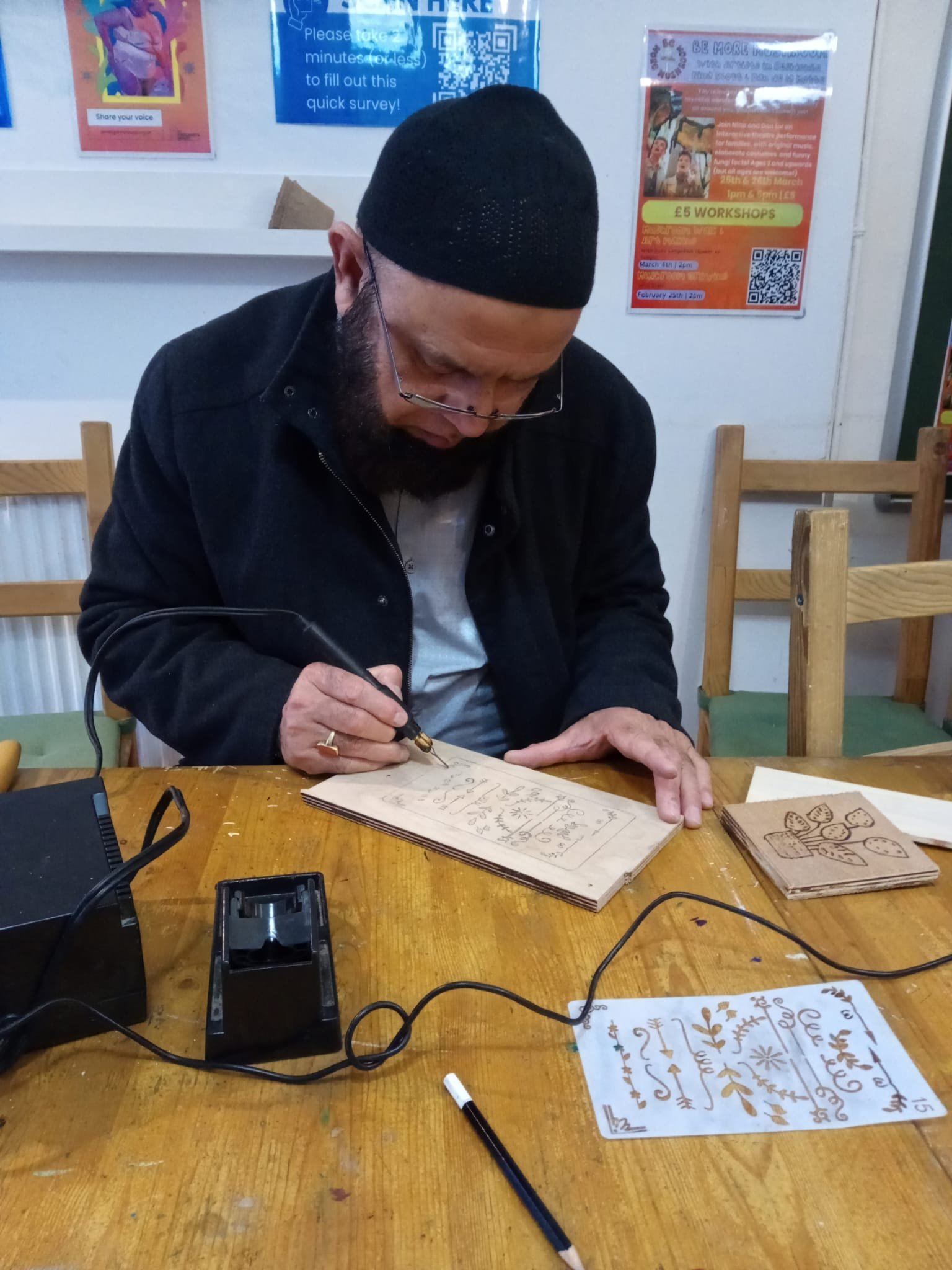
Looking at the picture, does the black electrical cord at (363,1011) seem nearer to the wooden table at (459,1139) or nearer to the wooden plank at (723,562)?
the wooden table at (459,1139)

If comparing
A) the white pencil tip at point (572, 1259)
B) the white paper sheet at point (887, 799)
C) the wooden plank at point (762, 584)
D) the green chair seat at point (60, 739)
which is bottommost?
the green chair seat at point (60, 739)

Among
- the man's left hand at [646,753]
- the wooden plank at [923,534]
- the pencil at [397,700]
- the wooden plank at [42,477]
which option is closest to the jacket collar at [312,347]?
the pencil at [397,700]

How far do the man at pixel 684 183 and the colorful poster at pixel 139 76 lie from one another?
0.92 m

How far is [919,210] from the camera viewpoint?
1776mm

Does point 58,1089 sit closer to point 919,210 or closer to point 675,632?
point 675,632

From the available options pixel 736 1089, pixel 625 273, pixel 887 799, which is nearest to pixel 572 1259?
pixel 736 1089

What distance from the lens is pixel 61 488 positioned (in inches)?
62.2

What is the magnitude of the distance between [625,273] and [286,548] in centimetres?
111

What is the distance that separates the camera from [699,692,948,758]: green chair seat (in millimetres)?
1571

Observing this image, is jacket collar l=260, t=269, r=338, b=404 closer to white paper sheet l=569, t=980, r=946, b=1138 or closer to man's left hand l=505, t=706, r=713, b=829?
man's left hand l=505, t=706, r=713, b=829

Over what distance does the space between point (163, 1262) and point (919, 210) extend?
2133mm

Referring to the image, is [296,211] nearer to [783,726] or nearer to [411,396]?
[411,396]

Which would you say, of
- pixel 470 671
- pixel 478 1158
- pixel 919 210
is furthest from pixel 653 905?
pixel 919 210

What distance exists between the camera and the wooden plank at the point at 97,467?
5.03 ft
